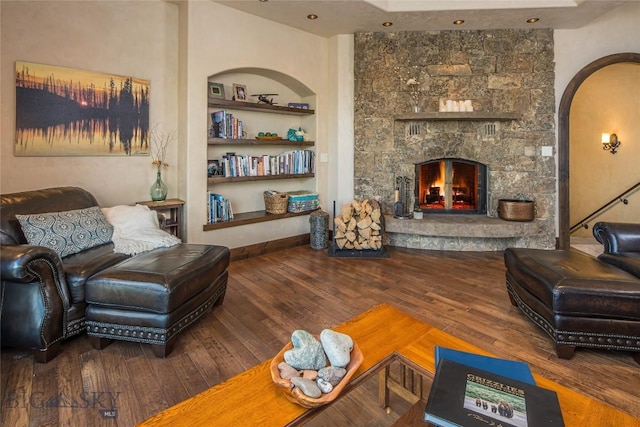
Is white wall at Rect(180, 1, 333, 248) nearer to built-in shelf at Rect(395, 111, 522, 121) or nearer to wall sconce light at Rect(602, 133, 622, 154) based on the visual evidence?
built-in shelf at Rect(395, 111, 522, 121)

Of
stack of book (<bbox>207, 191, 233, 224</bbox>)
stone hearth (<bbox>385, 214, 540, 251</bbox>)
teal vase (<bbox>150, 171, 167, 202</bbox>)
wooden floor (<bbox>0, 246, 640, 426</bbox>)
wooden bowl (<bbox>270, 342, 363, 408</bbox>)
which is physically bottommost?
wooden floor (<bbox>0, 246, 640, 426</bbox>)

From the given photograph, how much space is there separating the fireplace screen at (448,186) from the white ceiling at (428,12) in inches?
68.2

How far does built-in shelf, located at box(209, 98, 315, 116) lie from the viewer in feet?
12.9

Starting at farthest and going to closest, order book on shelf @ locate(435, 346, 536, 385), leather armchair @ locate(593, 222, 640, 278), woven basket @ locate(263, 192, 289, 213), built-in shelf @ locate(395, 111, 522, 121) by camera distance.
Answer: woven basket @ locate(263, 192, 289, 213), built-in shelf @ locate(395, 111, 522, 121), leather armchair @ locate(593, 222, 640, 278), book on shelf @ locate(435, 346, 536, 385)

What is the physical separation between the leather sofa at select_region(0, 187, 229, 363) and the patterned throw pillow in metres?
0.06

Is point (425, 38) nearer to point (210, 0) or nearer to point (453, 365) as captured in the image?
point (210, 0)

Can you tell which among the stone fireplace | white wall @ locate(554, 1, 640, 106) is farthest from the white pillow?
white wall @ locate(554, 1, 640, 106)

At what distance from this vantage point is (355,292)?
308 centimetres

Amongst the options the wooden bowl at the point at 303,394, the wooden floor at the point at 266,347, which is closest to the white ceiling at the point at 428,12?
the wooden floor at the point at 266,347

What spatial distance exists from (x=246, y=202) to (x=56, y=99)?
7.33 ft

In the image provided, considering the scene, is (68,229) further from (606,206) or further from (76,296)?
(606,206)

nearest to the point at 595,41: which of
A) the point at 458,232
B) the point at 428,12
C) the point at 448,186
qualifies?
the point at 428,12

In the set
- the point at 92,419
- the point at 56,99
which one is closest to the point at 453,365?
the point at 92,419

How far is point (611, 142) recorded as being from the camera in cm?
569
